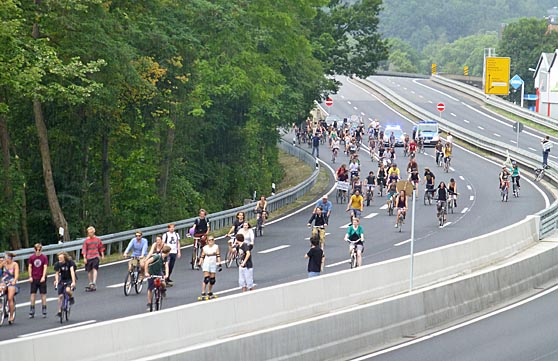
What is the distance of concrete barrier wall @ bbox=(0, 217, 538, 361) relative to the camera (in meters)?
14.5

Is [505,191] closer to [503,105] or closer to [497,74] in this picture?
[503,105]

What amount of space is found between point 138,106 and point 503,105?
6762cm

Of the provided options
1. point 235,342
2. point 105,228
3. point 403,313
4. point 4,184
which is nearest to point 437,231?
point 105,228

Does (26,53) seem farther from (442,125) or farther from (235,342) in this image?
(442,125)

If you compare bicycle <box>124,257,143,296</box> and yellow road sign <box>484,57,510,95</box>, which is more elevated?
yellow road sign <box>484,57,510,95</box>

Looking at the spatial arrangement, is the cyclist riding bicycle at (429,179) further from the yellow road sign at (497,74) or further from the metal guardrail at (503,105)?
the yellow road sign at (497,74)

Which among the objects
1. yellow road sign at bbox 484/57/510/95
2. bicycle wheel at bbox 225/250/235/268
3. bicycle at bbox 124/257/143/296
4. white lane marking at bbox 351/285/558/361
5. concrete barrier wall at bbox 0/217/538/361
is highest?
yellow road sign at bbox 484/57/510/95

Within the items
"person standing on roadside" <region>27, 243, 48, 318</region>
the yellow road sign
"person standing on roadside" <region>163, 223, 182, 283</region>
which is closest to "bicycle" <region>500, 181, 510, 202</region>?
"person standing on roadside" <region>163, 223, 182, 283</region>

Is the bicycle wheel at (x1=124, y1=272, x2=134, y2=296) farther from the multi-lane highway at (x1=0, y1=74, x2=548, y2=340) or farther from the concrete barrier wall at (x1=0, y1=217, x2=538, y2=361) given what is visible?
the concrete barrier wall at (x1=0, y1=217, x2=538, y2=361)

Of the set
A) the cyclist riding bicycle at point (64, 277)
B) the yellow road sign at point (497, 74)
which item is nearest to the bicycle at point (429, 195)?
the cyclist riding bicycle at point (64, 277)

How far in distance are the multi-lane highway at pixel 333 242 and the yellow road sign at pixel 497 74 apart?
47.7m

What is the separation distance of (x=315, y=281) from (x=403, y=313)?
191cm

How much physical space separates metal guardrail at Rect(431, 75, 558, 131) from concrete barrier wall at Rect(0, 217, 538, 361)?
68.2 metres

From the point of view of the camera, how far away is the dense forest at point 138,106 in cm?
3481
